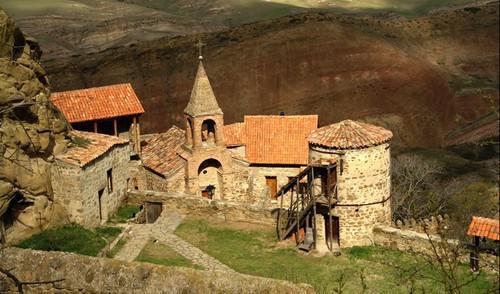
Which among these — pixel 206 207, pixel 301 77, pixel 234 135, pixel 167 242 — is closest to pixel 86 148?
pixel 167 242

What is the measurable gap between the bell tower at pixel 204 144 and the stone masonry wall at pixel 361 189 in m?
7.76

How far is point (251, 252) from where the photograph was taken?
2870cm

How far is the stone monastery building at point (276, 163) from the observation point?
29.0 m

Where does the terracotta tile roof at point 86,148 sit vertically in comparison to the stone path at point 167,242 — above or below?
above

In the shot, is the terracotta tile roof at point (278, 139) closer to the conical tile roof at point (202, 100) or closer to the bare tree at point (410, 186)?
the conical tile roof at point (202, 100)

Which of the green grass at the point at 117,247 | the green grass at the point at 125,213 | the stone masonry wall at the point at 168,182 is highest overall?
the stone masonry wall at the point at 168,182

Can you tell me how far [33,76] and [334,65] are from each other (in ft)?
172

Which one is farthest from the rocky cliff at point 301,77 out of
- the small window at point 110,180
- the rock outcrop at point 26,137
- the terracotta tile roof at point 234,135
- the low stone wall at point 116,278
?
the low stone wall at point 116,278

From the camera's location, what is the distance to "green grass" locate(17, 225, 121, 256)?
85.1ft

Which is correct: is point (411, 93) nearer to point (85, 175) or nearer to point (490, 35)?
point (490, 35)

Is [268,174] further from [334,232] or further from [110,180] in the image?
[110,180]

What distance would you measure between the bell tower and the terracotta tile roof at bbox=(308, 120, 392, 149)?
285 inches

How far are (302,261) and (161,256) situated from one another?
5666 mm

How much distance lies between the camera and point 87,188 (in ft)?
95.2
